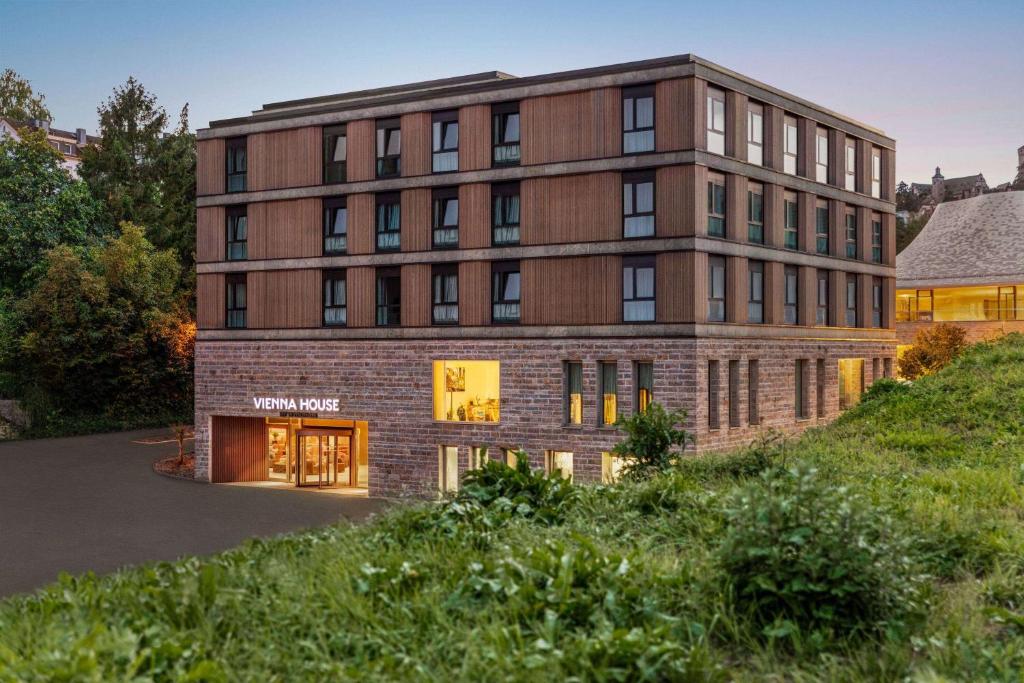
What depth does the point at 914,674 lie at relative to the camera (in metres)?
7.21

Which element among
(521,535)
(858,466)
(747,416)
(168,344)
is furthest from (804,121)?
(168,344)

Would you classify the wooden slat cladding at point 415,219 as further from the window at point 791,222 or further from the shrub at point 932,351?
the shrub at point 932,351

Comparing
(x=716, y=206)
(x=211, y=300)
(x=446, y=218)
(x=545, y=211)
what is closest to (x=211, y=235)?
(x=211, y=300)

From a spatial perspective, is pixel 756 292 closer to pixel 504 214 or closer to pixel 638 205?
pixel 638 205

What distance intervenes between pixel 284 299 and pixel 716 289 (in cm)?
1462

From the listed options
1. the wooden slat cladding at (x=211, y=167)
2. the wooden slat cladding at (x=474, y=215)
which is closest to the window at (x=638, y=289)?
the wooden slat cladding at (x=474, y=215)

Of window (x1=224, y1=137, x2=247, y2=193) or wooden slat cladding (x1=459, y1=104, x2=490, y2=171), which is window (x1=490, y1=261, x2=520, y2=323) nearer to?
wooden slat cladding (x1=459, y1=104, x2=490, y2=171)

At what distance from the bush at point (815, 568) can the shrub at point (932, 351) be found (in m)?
36.9

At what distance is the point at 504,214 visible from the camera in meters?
32.2

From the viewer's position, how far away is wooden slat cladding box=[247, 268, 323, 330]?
3531 cm

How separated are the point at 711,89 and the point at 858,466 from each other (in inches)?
687

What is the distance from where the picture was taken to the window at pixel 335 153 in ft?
116

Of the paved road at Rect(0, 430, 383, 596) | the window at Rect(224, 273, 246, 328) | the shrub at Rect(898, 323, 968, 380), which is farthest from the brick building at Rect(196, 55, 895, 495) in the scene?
the shrub at Rect(898, 323, 968, 380)

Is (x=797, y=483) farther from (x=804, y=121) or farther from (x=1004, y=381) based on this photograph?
(x=804, y=121)
